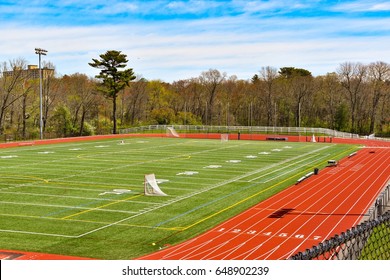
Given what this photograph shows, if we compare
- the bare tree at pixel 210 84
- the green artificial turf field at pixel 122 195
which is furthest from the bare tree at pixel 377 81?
the green artificial turf field at pixel 122 195

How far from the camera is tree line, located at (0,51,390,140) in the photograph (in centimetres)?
8081

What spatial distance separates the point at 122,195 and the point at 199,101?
285 feet

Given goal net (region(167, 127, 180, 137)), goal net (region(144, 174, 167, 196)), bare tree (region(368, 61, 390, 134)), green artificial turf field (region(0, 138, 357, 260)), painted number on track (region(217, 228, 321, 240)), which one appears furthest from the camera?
bare tree (region(368, 61, 390, 134))

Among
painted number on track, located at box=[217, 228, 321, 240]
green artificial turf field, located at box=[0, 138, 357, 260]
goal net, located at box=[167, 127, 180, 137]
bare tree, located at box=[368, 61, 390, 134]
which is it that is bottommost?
painted number on track, located at box=[217, 228, 321, 240]

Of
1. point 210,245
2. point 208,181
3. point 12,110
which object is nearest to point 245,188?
point 208,181

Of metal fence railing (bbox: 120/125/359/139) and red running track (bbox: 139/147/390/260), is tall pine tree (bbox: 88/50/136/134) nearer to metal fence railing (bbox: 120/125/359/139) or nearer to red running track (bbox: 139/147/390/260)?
metal fence railing (bbox: 120/125/359/139)

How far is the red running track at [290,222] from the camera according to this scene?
16.3 metres

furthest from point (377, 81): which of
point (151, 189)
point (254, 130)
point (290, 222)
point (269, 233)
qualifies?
point (269, 233)

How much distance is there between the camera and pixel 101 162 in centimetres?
3959

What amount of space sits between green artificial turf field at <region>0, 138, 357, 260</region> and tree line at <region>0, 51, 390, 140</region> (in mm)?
32524

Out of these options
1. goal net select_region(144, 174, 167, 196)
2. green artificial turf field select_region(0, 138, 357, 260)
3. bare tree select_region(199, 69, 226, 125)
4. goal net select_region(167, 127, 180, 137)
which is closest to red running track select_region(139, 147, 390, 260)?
green artificial turf field select_region(0, 138, 357, 260)

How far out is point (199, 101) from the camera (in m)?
112
